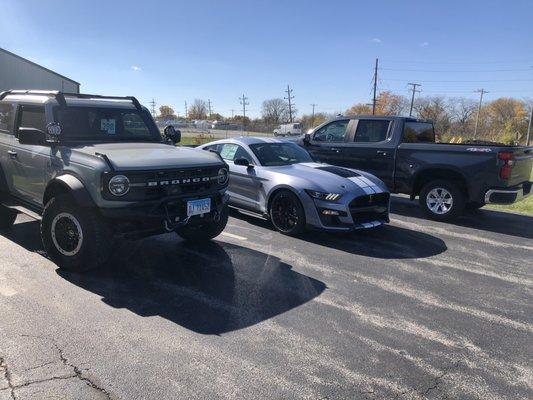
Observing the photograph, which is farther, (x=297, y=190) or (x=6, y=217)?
→ (x=6, y=217)

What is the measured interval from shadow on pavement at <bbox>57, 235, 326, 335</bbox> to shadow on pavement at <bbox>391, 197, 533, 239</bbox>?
435cm

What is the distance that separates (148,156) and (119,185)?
0.60 meters

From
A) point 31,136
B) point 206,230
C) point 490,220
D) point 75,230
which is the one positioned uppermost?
point 31,136

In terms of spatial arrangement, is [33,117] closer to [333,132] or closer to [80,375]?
[80,375]

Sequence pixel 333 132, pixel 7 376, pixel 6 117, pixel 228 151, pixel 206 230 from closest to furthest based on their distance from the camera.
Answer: pixel 7 376, pixel 206 230, pixel 6 117, pixel 228 151, pixel 333 132

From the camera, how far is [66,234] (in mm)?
4996

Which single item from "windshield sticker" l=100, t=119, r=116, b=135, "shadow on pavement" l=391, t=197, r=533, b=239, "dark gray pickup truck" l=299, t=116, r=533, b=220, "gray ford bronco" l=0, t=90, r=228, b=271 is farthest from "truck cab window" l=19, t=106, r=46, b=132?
"shadow on pavement" l=391, t=197, r=533, b=239

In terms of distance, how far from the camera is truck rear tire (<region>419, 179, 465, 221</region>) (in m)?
8.20

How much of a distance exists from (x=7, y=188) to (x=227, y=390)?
5.02 metres

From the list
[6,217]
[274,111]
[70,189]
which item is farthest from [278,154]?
[274,111]

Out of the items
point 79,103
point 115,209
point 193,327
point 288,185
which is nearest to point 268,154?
point 288,185

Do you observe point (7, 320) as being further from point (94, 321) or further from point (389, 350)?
point (389, 350)

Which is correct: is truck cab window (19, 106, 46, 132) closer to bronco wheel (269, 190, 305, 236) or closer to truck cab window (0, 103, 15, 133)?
truck cab window (0, 103, 15, 133)

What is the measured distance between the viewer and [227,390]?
297 cm
